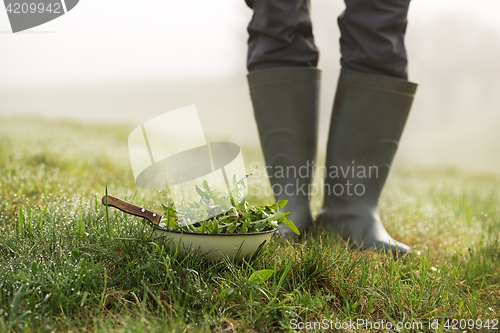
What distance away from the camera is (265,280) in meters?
1.13

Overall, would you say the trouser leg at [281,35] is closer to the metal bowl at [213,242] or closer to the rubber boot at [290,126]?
the rubber boot at [290,126]

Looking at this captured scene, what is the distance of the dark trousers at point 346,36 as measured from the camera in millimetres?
1676

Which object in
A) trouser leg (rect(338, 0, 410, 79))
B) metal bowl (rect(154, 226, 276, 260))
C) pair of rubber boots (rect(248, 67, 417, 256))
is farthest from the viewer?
pair of rubber boots (rect(248, 67, 417, 256))

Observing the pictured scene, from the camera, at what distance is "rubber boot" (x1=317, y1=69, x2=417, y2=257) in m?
1.76

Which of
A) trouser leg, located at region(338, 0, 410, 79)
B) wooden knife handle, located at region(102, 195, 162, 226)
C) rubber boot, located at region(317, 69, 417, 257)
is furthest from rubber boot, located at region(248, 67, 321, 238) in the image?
wooden knife handle, located at region(102, 195, 162, 226)

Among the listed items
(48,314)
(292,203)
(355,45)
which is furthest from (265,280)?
(355,45)

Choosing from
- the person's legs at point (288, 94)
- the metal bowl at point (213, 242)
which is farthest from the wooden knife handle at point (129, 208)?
the person's legs at point (288, 94)

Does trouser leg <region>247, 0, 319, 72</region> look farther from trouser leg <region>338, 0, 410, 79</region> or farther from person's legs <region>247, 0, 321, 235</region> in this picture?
trouser leg <region>338, 0, 410, 79</region>

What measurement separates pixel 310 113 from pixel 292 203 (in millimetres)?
464

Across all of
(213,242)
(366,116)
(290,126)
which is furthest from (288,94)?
(213,242)

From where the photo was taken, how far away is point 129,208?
1.16 meters

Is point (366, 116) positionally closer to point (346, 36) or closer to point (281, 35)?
point (346, 36)

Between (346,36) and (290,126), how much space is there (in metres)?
0.51

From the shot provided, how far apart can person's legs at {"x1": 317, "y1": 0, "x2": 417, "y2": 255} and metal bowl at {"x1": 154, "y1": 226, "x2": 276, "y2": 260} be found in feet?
2.43
